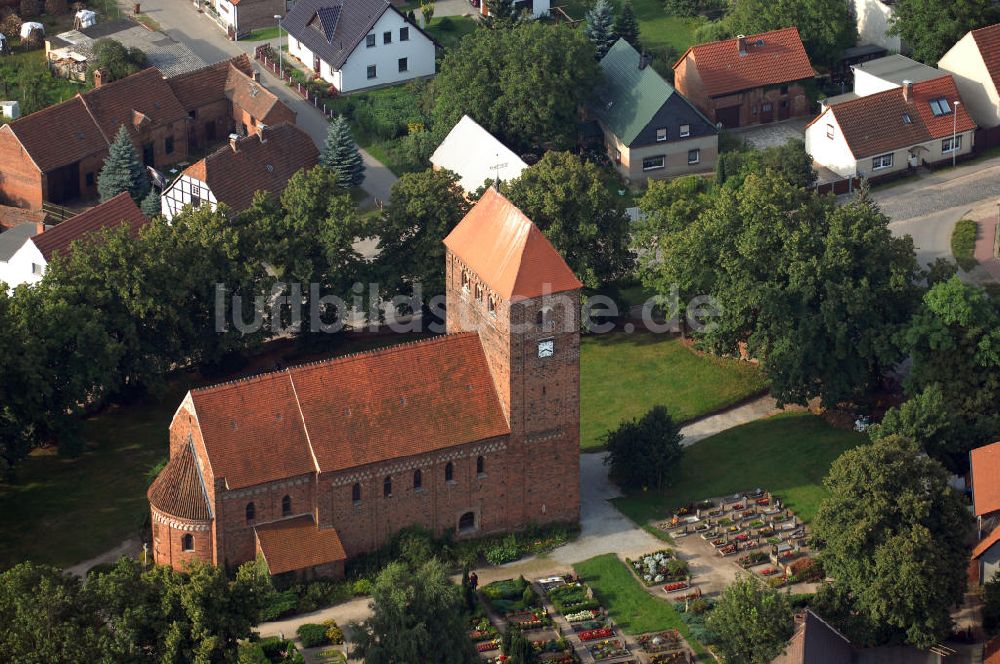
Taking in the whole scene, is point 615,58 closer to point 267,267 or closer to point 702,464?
point 267,267

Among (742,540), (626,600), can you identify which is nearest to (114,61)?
(742,540)

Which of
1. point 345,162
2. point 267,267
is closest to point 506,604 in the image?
point 267,267

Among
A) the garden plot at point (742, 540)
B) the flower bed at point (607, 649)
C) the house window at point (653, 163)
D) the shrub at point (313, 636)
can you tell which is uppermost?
the house window at point (653, 163)

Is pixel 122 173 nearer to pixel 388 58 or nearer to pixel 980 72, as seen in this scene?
pixel 388 58

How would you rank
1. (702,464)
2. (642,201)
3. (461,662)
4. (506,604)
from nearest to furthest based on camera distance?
(461,662), (506,604), (702,464), (642,201)

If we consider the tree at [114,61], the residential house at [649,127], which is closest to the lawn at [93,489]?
the residential house at [649,127]

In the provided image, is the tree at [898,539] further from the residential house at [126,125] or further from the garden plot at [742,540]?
the residential house at [126,125]
